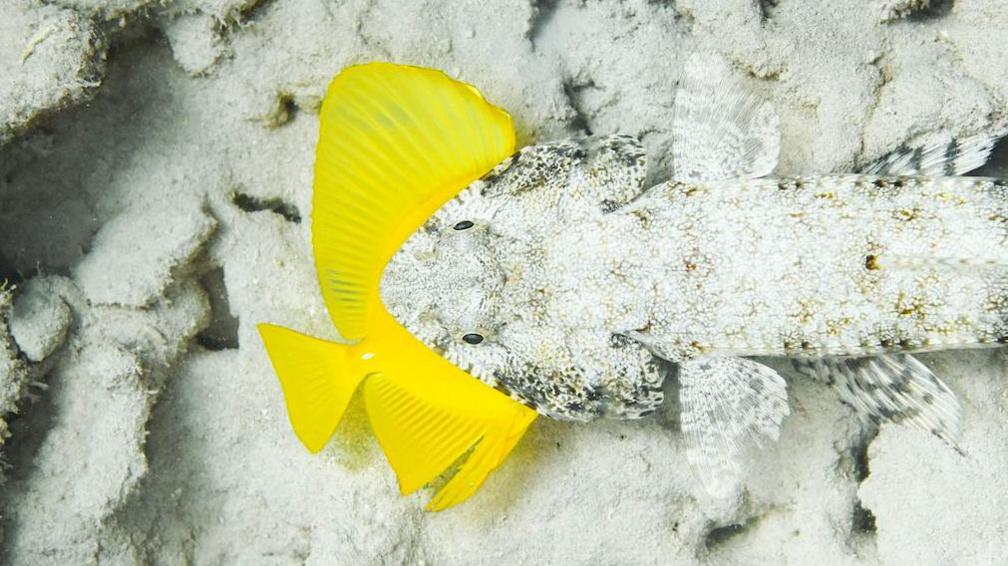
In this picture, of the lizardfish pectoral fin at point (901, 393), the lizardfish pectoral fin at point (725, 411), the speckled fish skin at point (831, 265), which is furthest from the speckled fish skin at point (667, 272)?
the lizardfish pectoral fin at point (901, 393)

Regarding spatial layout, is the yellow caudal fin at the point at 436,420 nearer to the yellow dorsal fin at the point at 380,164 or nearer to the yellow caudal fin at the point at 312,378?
the yellow caudal fin at the point at 312,378

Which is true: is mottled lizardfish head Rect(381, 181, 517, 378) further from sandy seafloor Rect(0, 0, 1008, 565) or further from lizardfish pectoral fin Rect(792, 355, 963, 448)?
lizardfish pectoral fin Rect(792, 355, 963, 448)

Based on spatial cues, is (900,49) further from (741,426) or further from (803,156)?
(741,426)

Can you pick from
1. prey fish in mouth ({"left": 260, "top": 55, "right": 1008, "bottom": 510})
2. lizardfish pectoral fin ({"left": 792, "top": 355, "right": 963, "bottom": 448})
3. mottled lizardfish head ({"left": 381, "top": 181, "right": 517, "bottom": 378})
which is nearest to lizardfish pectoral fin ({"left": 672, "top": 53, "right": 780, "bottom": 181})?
prey fish in mouth ({"left": 260, "top": 55, "right": 1008, "bottom": 510})

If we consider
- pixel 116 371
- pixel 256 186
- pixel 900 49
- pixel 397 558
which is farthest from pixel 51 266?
A: pixel 900 49

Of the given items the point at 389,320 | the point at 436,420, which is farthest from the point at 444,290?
the point at 436,420

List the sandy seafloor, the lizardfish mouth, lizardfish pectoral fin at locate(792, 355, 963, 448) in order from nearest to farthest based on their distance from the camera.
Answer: the lizardfish mouth, lizardfish pectoral fin at locate(792, 355, 963, 448), the sandy seafloor
